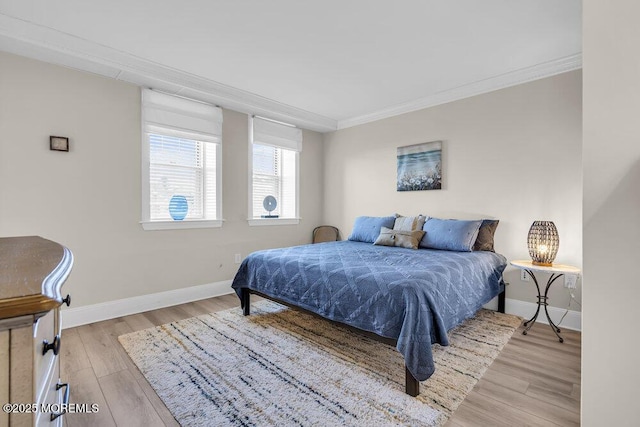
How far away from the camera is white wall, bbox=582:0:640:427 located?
1166mm

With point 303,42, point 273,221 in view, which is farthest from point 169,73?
point 273,221

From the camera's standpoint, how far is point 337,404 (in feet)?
5.59

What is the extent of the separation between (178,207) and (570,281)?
415 centimetres

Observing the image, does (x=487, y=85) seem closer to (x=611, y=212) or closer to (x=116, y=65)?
(x=611, y=212)

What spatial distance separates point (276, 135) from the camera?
4.43 m

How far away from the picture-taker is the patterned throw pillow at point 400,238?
11.0ft

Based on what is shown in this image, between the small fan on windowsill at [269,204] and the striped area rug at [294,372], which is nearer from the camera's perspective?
the striped area rug at [294,372]

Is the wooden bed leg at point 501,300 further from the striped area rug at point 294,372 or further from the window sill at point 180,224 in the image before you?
the window sill at point 180,224

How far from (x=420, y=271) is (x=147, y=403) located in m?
1.90

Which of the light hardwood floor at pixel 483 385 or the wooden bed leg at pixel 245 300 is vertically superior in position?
the wooden bed leg at pixel 245 300

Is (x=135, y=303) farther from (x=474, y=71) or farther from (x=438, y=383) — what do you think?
(x=474, y=71)

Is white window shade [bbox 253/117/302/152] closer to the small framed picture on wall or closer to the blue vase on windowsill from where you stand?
the blue vase on windowsill

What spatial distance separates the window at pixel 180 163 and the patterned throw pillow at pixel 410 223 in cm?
228

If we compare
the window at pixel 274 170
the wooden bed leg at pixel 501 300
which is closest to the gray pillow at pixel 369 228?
the window at pixel 274 170
